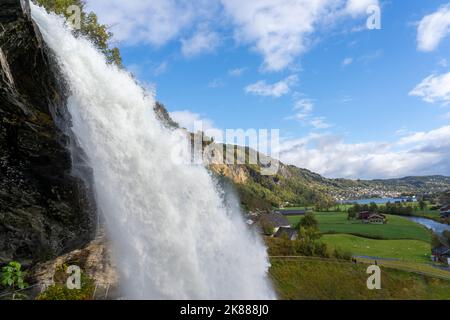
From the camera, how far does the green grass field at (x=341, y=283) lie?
124 ft

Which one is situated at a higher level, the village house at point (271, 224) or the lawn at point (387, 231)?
the village house at point (271, 224)

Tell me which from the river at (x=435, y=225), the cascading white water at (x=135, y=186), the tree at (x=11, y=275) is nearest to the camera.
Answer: the tree at (x=11, y=275)

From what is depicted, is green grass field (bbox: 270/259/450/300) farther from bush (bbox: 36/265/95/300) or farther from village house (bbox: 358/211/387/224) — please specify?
village house (bbox: 358/211/387/224)

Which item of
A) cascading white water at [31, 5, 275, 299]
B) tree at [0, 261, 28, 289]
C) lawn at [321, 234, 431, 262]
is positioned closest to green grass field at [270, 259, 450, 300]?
lawn at [321, 234, 431, 262]

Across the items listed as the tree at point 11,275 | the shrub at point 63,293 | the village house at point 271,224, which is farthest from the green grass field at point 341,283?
the tree at point 11,275

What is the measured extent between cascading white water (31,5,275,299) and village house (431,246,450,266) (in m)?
53.3

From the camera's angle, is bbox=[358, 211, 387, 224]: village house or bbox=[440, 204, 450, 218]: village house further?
bbox=[440, 204, 450, 218]: village house

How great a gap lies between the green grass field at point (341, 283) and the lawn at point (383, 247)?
15010mm

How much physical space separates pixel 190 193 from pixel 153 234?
4.21m

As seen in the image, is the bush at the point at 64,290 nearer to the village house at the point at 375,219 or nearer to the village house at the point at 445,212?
the village house at the point at 375,219

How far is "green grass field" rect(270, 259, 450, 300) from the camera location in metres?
37.8

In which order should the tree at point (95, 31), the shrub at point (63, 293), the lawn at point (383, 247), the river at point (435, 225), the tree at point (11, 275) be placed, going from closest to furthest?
the tree at point (11, 275), the shrub at point (63, 293), the tree at point (95, 31), the lawn at point (383, 247), the river at point (435, 225)
